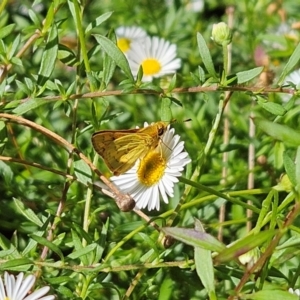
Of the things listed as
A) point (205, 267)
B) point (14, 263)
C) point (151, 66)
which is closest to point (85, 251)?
point (14, 263)

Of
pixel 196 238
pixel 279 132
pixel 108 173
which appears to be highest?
pixel 279 132

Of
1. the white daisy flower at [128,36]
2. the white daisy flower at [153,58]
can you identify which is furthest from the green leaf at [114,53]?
the white daisy flower at [128,36]

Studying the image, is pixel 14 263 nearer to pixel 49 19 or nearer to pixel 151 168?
pixel 151 168

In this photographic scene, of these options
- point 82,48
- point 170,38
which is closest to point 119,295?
point 82,48

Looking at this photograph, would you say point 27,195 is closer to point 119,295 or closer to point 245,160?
point 119,295

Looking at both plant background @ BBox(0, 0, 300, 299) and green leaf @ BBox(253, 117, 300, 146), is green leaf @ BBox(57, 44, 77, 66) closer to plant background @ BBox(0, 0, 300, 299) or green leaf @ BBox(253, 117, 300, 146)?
plant background @ BBox(0, 0, 300, 299)

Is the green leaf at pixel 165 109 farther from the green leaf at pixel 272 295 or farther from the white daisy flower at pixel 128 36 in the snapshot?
the white daisy flower at pixel 128 36
